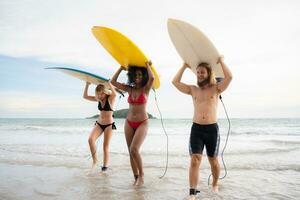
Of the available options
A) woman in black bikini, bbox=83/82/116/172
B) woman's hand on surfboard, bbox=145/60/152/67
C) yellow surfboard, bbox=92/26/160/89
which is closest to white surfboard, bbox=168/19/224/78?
woman's hand on surfboard, bbox=145/60/152/67

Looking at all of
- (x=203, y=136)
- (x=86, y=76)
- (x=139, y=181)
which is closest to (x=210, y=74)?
(x=203, y=136)

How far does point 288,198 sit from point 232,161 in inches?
136

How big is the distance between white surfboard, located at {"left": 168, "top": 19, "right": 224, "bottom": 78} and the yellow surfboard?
0.73 m

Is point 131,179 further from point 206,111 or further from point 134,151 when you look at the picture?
point 206,111

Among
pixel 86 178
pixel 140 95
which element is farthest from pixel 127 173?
pixel 140 95

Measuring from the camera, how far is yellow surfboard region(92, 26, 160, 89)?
213 inches

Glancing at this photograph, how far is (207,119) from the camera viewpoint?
4.54m

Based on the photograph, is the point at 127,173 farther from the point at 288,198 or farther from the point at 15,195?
the point at 288,198

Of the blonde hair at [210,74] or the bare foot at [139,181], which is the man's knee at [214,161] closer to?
the blonde hair at [210,74]

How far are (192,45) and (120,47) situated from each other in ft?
4.71

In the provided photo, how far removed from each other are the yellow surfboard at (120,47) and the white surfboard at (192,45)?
73 centimetres

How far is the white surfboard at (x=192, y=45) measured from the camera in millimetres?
4691

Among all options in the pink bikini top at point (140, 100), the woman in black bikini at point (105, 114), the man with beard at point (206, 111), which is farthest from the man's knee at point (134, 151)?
the woman in black bikini at point (105, 114)

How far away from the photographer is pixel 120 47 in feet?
18.5
